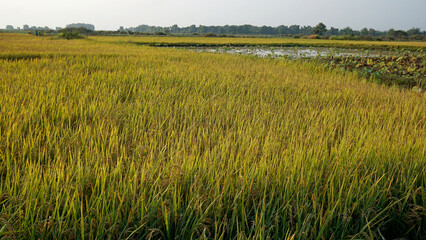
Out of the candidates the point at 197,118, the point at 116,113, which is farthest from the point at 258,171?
the point at 116,113

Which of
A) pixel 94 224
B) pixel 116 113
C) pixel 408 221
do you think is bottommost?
pixel 408 221

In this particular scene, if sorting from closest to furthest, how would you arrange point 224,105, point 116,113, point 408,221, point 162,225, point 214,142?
1. point 162,225
2. point 408,221
3. point 214,142
4. point 116,113
5. point 224,105

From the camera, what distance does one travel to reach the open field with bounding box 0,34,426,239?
1.06 m

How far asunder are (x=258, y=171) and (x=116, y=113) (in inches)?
59.1

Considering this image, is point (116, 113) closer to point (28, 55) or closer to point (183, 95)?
point (183, 95)

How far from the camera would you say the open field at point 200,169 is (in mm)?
1063

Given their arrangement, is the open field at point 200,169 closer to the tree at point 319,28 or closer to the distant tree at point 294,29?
the tree at point 319,28

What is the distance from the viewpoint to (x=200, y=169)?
141 centimetres

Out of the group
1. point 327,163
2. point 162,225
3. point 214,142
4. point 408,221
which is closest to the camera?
point 162,225

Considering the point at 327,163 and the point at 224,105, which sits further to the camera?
the point at 224,105

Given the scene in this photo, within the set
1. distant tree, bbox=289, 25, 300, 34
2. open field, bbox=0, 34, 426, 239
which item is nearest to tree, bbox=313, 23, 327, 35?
distant tree, bbox=289, 25, 300, 34

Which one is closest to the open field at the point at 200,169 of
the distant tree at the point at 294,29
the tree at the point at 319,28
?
the tree at the point at 319,28

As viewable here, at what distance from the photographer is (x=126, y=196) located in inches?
44.9

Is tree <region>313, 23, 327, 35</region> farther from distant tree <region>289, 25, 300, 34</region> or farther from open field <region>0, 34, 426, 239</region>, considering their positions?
open field <region>0, 34, 426, 239</region>
